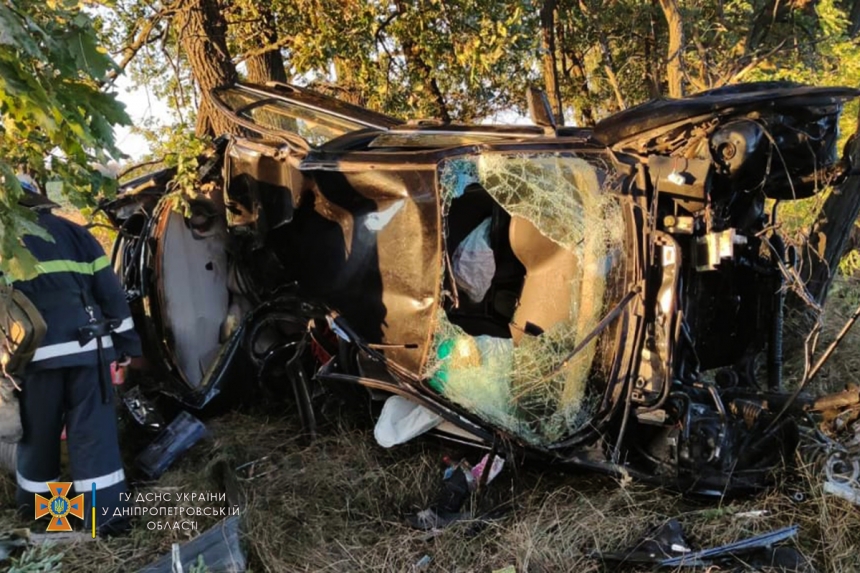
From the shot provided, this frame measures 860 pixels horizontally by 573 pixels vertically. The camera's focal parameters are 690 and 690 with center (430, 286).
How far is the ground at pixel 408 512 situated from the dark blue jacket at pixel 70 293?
784 mm

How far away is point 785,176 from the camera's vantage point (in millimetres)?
2994

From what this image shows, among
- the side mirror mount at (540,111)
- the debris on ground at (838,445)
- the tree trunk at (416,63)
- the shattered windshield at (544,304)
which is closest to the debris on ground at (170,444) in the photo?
the shattered windshield at (544,304)

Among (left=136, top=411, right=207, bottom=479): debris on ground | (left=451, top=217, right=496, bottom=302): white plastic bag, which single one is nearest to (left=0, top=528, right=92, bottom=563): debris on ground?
(left=136, top=411, right=207, bottom=479): debris on ground

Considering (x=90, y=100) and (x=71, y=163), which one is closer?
(x=90, y=100)

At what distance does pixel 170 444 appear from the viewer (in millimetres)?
3742

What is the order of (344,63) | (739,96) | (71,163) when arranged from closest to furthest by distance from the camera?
(71,163), (739,96), (344,63)

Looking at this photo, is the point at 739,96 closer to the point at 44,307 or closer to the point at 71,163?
the point at 71,163

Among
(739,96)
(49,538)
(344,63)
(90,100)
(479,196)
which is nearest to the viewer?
(90,100)

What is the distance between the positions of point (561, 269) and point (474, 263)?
46 centimetres

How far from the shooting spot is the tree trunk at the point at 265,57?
22.6 feet

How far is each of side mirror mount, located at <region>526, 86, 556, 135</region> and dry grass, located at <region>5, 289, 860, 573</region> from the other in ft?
5.44

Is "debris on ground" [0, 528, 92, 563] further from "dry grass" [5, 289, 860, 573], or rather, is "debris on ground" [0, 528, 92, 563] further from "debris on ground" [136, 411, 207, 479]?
"debris on ground" [136, 411, 207, 479]

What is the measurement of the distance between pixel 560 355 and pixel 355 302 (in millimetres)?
1099

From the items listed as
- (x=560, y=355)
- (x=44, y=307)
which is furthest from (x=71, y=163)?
(x=560, y=355)
